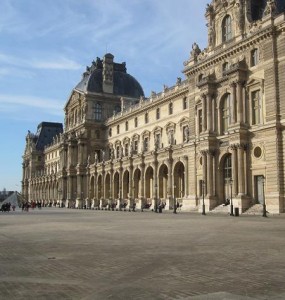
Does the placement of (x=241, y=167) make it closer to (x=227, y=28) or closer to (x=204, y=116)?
(x=204, y=116)

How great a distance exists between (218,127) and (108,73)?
57189mm

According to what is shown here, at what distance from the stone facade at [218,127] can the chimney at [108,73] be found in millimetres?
17903

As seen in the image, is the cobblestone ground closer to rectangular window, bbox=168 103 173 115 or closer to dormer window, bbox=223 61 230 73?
A: dormer window, bbox=223 61 230 73

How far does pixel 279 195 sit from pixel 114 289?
34.9 meters

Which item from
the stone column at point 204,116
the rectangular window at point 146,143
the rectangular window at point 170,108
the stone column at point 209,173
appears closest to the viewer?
the stone column at point 209,173

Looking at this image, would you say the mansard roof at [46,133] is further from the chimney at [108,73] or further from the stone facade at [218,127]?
the stone facade at [218,127]

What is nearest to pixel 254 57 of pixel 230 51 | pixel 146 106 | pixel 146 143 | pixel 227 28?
pixel 230 51

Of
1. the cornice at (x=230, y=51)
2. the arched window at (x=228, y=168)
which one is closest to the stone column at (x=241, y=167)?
the arched window at (x=228, y=168)

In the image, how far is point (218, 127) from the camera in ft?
165

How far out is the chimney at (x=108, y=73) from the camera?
333 feet

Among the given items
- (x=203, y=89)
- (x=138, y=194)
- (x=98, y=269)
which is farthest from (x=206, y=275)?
(x=138, y=194)

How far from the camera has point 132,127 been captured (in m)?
82.8

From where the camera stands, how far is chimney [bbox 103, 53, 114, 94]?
102 meters

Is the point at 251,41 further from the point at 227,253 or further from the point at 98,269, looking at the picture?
the point at 98,269
